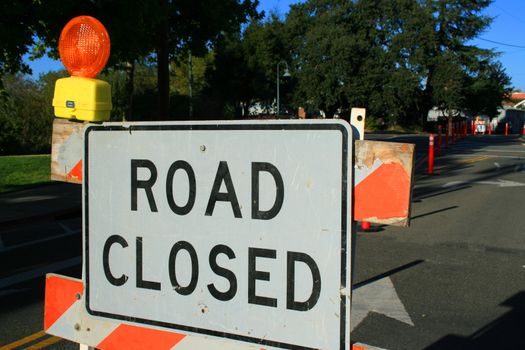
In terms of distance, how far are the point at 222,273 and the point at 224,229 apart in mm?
165

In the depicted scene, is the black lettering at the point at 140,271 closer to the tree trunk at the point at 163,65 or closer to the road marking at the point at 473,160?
the tree trunk at the point at 163,65

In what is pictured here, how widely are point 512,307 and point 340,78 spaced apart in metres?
44.2

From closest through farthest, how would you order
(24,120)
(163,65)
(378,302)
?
(378,302), (163,65), (24,120)

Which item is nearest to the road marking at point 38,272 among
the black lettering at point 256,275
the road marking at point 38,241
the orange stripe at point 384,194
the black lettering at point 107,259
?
the road marking at point 38,241

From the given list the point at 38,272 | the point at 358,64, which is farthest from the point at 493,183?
the point at 358,64

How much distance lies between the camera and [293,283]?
1761 millimetres

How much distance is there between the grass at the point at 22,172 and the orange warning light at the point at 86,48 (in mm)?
12306

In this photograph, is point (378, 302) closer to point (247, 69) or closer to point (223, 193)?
point (223, 193)

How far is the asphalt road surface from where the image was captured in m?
4.26

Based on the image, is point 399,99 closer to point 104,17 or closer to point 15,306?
point 104,17

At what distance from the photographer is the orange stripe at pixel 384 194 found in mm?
1670

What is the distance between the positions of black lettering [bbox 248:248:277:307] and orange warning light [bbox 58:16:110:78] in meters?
0.99

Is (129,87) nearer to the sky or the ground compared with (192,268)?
A: nearer to the sky

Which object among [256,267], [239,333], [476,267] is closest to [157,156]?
[256,267]
